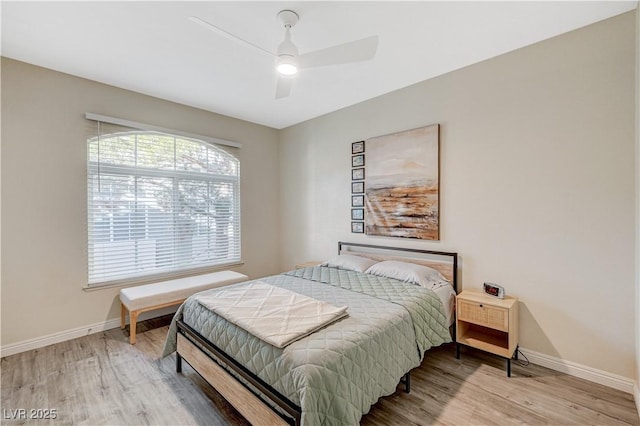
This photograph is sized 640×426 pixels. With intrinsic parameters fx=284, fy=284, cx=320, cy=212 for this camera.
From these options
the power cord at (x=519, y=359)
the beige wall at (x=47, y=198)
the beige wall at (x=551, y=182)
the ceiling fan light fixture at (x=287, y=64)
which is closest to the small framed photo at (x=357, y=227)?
the beige wall at (x=551, y=182)

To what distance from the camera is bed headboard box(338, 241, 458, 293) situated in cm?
295

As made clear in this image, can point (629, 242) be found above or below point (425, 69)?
below

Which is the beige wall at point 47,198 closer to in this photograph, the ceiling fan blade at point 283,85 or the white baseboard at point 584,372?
the ceiling fan blade at point 283,85

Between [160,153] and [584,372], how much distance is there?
4836 millimetres

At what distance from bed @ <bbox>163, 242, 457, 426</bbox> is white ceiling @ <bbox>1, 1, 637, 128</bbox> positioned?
200cm

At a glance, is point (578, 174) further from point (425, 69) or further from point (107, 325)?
point (107, 325)

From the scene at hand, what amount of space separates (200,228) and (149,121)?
1.52 metres

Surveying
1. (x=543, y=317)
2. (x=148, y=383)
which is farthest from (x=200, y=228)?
(x=543, y=317)

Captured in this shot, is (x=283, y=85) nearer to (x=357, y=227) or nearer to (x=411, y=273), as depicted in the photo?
(x=357, y=227)

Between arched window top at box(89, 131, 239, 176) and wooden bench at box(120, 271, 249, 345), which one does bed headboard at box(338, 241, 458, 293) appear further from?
arched window top at box(89, 131, 239, 176)

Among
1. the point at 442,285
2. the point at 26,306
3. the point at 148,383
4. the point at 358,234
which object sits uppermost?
the point at 358,234

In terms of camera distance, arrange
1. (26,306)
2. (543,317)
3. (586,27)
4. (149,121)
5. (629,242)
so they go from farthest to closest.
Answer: (149,121) < (26,306) < (543,317) < (586,27) < (629,242)

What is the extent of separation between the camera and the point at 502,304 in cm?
238

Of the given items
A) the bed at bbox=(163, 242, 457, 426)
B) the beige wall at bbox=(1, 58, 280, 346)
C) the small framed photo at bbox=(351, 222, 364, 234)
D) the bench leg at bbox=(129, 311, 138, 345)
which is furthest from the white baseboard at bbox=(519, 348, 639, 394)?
the beige wall at bbox=(1, 58, 280, 346)
